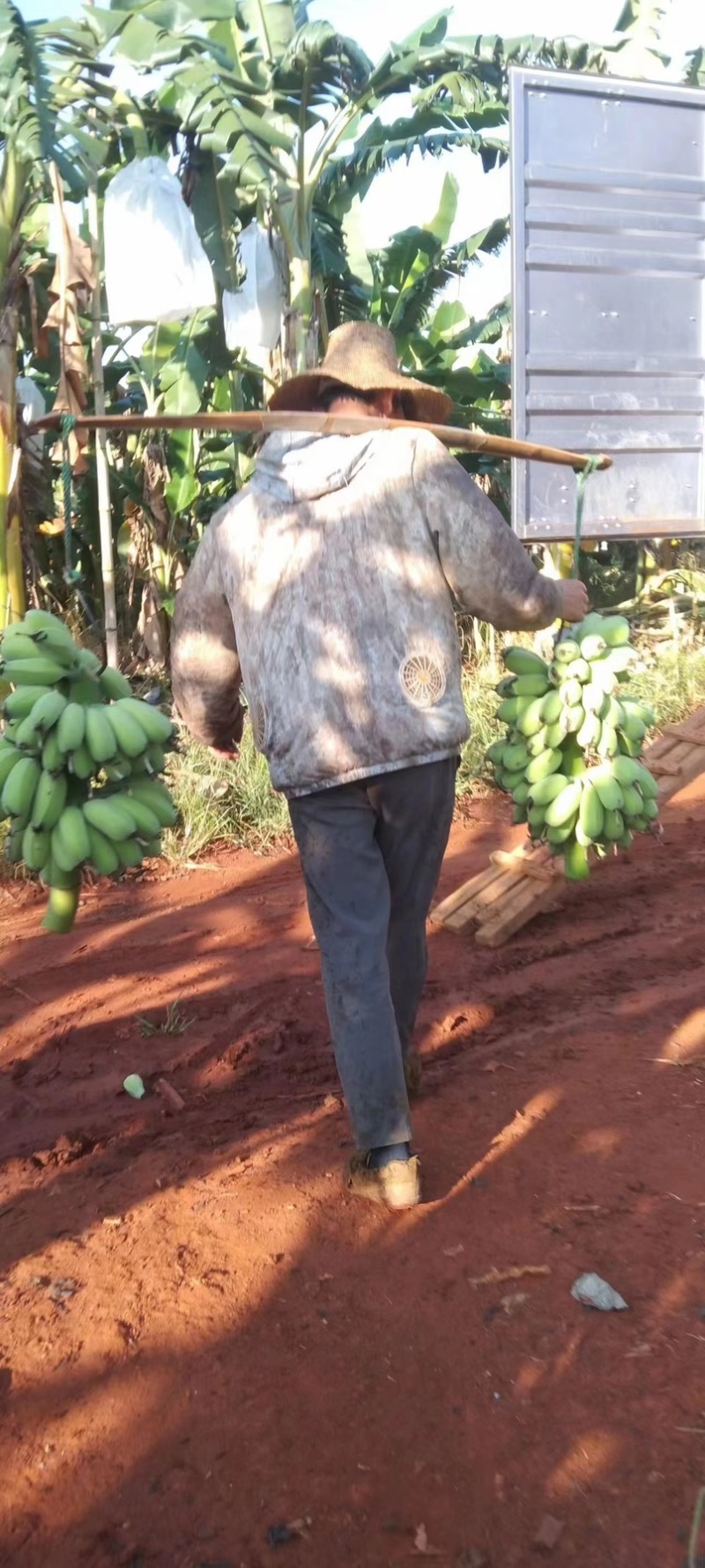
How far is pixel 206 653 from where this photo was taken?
3.38 metres

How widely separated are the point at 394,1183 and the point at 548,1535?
1038 mm

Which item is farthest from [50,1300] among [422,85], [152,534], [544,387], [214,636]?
[422,85]

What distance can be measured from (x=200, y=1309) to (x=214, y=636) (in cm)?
171

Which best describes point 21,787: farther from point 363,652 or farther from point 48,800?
point 363,652

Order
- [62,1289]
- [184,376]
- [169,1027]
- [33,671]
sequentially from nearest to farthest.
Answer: [62,1289] < [33,671] < [169,1027] < [184,376]

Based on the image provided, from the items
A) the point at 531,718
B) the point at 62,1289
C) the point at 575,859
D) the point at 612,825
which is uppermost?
the point at 531,718

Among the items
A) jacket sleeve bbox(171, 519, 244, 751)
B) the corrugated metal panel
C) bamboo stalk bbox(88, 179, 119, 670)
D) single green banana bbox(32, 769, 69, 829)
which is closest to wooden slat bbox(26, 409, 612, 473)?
jacket sleeve bbox(171, 519, 244, 751)

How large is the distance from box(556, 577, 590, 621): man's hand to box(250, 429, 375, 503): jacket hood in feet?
2.52

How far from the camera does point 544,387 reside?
6.75m

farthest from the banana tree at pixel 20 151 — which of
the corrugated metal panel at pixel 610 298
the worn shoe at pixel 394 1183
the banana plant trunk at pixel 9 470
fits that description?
the worn shoe at pixel 394 1183

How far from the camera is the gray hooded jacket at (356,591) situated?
2961 millimetres

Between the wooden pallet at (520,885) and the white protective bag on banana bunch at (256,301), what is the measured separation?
4577 millimetres

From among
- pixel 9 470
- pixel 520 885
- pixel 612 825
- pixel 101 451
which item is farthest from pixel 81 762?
pixel 101 451

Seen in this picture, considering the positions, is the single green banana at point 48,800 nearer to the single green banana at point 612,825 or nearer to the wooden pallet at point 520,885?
the single green banana at point 612,825
